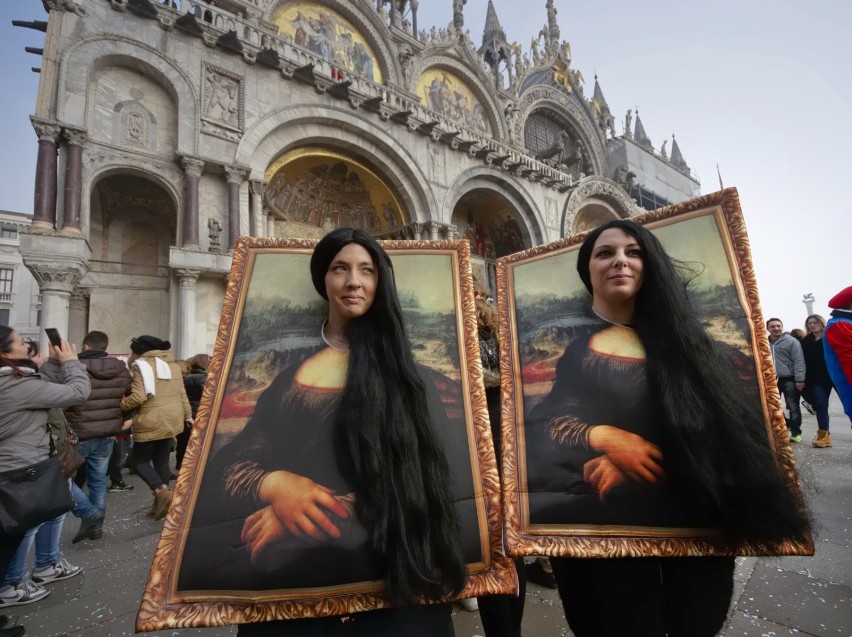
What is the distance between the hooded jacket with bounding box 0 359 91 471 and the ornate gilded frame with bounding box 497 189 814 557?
285 cm

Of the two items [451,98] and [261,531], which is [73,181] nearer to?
[261,531]

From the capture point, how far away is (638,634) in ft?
3.62

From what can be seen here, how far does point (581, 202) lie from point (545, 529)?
19.7 meters

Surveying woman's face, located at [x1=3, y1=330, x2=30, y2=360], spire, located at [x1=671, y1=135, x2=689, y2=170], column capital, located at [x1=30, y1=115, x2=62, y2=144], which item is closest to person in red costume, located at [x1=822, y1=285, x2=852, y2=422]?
woman's face, located at [x1=3, y1=330, x2=30, y2=360]

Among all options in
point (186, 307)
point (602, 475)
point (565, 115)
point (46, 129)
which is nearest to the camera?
point (602, 475)

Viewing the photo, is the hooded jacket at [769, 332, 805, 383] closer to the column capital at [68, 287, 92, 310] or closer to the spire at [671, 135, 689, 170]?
the column capital at [68, 287, 92, 310]

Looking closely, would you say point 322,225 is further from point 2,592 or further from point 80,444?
point 2,592

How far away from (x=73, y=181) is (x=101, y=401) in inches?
278

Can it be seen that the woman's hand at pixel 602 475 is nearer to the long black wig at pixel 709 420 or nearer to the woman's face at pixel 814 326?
the long black wig at pixel 709 420

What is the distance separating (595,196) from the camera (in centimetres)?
1925

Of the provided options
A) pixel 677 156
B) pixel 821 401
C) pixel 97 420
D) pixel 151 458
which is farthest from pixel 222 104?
pixel 677 156

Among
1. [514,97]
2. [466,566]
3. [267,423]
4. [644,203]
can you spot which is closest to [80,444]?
[267,423]

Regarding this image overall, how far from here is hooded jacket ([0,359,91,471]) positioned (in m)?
2.27

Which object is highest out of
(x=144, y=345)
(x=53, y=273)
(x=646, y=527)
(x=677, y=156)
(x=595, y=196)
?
(x=677, y=156)
